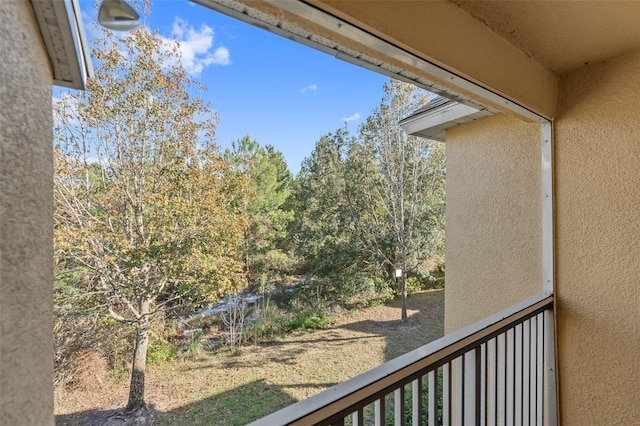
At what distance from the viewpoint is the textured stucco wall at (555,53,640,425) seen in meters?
1.51

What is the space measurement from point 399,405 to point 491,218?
177 centimetres

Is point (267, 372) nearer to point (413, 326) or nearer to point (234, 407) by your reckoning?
point (234, 407)

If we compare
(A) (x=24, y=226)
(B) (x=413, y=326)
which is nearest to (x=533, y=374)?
(A) (x=24, y=226)

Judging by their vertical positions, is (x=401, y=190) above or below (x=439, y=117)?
below

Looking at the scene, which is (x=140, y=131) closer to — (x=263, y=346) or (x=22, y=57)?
(x=22, y=57)

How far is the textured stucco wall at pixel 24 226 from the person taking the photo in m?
0.44

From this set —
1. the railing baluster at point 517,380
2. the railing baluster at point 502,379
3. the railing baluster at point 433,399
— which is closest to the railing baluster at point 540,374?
the railing baluster at point 517,380

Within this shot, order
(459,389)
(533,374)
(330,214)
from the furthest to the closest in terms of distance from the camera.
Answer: (330,214), (533,374), (459,389)

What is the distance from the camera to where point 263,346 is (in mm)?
5355

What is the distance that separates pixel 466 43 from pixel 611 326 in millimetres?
1682

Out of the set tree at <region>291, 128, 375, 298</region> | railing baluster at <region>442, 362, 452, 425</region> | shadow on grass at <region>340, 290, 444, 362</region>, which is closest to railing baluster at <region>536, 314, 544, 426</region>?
railing baluster at <region>442, 362, 452, 425</region>

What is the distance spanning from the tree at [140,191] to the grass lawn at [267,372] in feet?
1.36

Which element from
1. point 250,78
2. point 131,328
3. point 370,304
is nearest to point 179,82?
point 250,78

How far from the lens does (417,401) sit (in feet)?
3.18
